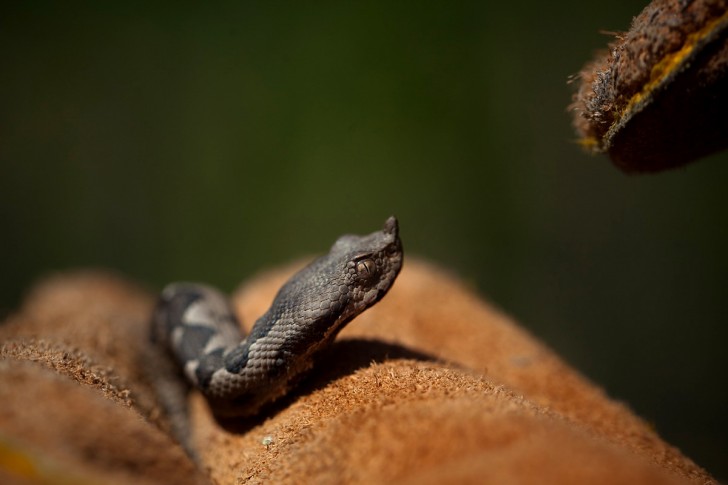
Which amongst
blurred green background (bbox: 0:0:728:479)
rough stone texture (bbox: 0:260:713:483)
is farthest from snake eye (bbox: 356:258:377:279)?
blurred green background (bbox: 0:0:728:479)

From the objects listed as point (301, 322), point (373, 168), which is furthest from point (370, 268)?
point (373, 168)

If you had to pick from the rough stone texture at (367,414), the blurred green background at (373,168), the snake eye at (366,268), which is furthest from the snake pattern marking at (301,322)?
the blurred green background at (373,168)

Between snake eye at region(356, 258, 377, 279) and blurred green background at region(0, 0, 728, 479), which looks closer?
snake eye at region(356, 258, 377, 279)

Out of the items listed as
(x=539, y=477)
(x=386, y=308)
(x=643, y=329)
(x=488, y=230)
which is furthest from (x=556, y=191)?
(x=539, y=477)

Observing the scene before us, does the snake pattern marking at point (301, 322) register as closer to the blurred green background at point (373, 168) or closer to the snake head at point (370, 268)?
the snake head at point (370, 268)

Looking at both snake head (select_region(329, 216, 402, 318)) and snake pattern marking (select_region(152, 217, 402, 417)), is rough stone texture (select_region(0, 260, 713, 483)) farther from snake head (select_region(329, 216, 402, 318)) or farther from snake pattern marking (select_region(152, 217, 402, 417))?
snake head (select_region(329, 216, 402, 318))
